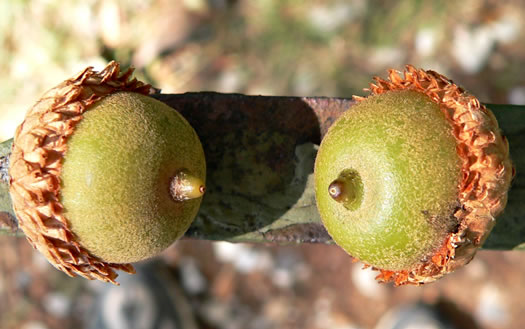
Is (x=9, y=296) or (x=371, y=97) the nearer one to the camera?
(x=371, y=97)

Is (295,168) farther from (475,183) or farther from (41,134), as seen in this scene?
(41,134)

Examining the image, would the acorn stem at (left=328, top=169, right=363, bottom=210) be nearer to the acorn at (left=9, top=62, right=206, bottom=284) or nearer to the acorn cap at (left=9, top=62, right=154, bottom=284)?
the acorn at (left=9, top=62, right=206, bottom=284)

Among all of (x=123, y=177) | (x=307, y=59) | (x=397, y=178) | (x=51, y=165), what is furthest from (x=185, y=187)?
(x=307, y=59)

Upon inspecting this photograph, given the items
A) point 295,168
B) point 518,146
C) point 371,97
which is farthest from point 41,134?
point 518,146

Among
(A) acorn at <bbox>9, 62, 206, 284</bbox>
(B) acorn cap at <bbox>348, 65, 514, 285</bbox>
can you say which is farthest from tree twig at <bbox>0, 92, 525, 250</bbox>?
(B) acorn cap at <bbox>348, 65, 514, 285</bbox>

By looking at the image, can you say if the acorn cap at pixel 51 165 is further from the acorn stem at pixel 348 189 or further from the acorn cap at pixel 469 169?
the acorn cap at pixel 469 169

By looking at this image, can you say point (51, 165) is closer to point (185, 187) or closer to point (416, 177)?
point (185, 187)
